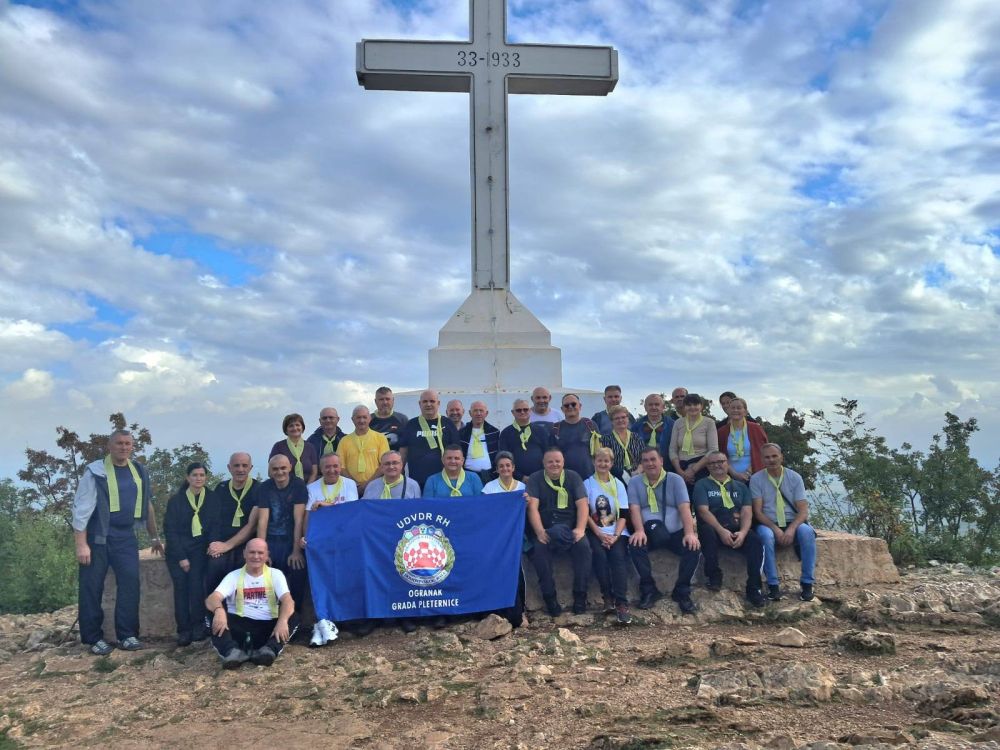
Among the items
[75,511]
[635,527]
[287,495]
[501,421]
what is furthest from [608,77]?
[75,511]

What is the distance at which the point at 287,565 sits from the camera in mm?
6480

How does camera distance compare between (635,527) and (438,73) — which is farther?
(438,73)

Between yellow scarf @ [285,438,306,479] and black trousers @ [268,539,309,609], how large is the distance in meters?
0.64

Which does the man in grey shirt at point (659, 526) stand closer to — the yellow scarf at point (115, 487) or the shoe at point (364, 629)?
the shoe at point (364, 629)

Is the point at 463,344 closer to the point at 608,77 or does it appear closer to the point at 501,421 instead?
the point at 501,421

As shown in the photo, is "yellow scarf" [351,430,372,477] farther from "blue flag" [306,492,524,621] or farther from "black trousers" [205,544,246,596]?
"black trousers" [205,544,246,596]

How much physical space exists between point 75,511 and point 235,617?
1730mm

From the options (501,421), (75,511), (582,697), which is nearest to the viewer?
(582,697)

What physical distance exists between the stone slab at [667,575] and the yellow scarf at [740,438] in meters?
0.93

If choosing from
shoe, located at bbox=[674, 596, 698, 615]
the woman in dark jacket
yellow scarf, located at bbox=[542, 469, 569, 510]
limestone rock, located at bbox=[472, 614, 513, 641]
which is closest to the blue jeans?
shoe, located at bbox=[674, 596, 698, 615]

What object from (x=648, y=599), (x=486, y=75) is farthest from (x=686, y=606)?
(x=486, y=75)

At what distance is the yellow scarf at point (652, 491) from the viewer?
681 centimetres

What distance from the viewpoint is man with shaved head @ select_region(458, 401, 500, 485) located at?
7273 millimetres

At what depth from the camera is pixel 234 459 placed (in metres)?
6.59
